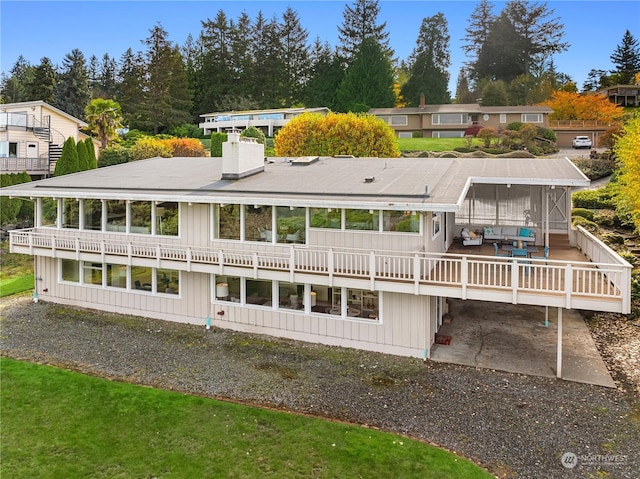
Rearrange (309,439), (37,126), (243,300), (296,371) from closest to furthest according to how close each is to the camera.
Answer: (309,439)
(296,371)
(243,300)
(37,126)

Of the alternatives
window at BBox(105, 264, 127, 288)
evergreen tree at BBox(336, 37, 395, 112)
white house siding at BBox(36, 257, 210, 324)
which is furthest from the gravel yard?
evergreen tree at BBox(336, 37, 395, 112)

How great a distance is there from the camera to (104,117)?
38781 mm

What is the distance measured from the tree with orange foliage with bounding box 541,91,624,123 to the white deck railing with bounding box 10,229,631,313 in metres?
49.4

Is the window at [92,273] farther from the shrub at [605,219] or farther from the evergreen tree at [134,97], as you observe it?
the evergreen tree at [134,97]

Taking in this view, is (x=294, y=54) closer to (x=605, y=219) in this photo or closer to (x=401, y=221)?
(x=605, y=219)

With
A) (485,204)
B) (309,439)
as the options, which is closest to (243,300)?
(309,439)

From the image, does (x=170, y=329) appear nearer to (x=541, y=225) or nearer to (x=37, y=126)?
(x=541, y=225)

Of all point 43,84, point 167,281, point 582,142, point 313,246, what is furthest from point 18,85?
point 313,246

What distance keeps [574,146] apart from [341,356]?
49.0 m

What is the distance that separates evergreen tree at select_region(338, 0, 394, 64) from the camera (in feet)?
238

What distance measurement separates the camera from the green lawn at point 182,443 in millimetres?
8398

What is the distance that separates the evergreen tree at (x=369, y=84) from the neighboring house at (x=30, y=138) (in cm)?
3769

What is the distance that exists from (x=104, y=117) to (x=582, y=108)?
54.1 meters

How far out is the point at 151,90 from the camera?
204 ft
